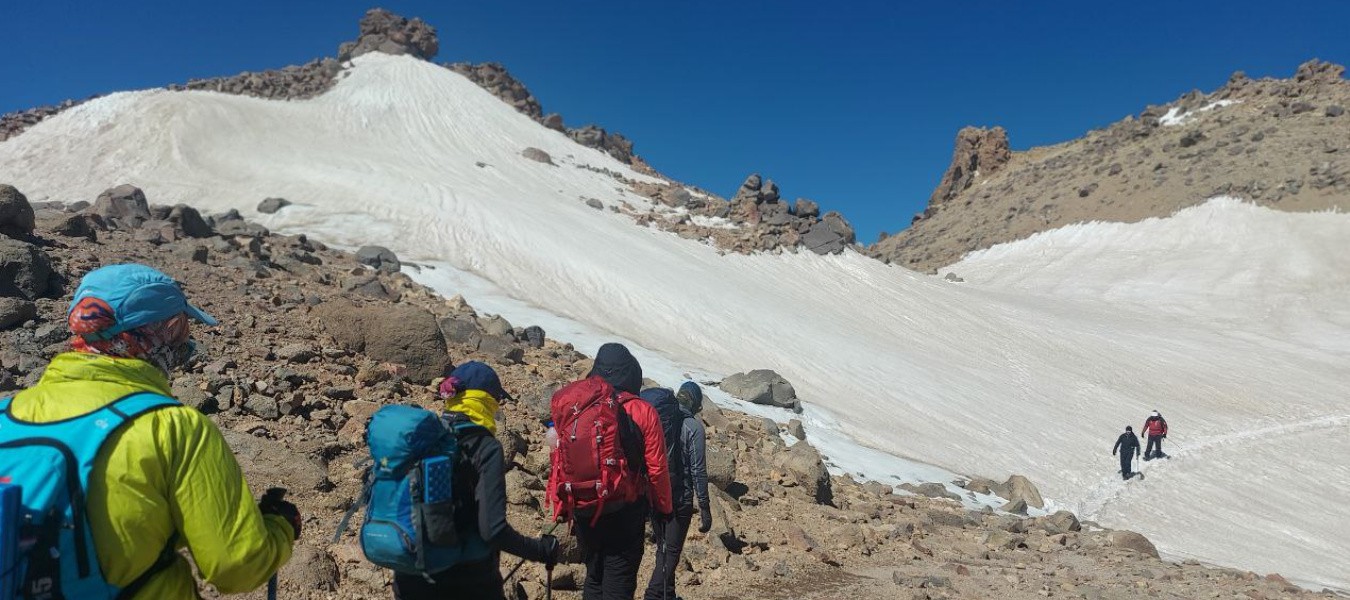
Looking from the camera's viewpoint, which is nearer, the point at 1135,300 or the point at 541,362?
the point at 541,362

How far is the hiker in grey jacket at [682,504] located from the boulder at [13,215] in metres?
10.3

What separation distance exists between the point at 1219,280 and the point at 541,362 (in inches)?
1568

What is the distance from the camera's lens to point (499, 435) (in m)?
7.58

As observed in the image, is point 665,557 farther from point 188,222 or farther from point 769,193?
point 769,193

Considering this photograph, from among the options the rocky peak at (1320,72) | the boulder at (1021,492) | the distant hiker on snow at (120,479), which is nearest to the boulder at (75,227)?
the distant hiker on snow at (120,479)

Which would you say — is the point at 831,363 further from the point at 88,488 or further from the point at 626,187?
the point at 626,187

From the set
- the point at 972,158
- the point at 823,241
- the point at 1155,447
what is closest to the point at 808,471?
the point at 1155,447

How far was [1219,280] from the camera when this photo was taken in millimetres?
38125

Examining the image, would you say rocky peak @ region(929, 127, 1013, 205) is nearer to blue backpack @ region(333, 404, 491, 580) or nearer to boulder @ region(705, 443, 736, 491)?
boulder @ region(705, 443, 736, 491)

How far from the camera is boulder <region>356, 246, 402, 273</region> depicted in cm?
1798

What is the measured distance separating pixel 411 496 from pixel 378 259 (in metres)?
16.4

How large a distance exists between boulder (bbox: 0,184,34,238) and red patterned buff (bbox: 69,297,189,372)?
34.5ft

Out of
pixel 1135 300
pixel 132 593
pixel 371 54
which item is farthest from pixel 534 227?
pixel 371 54

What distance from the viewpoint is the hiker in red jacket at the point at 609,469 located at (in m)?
4.14
